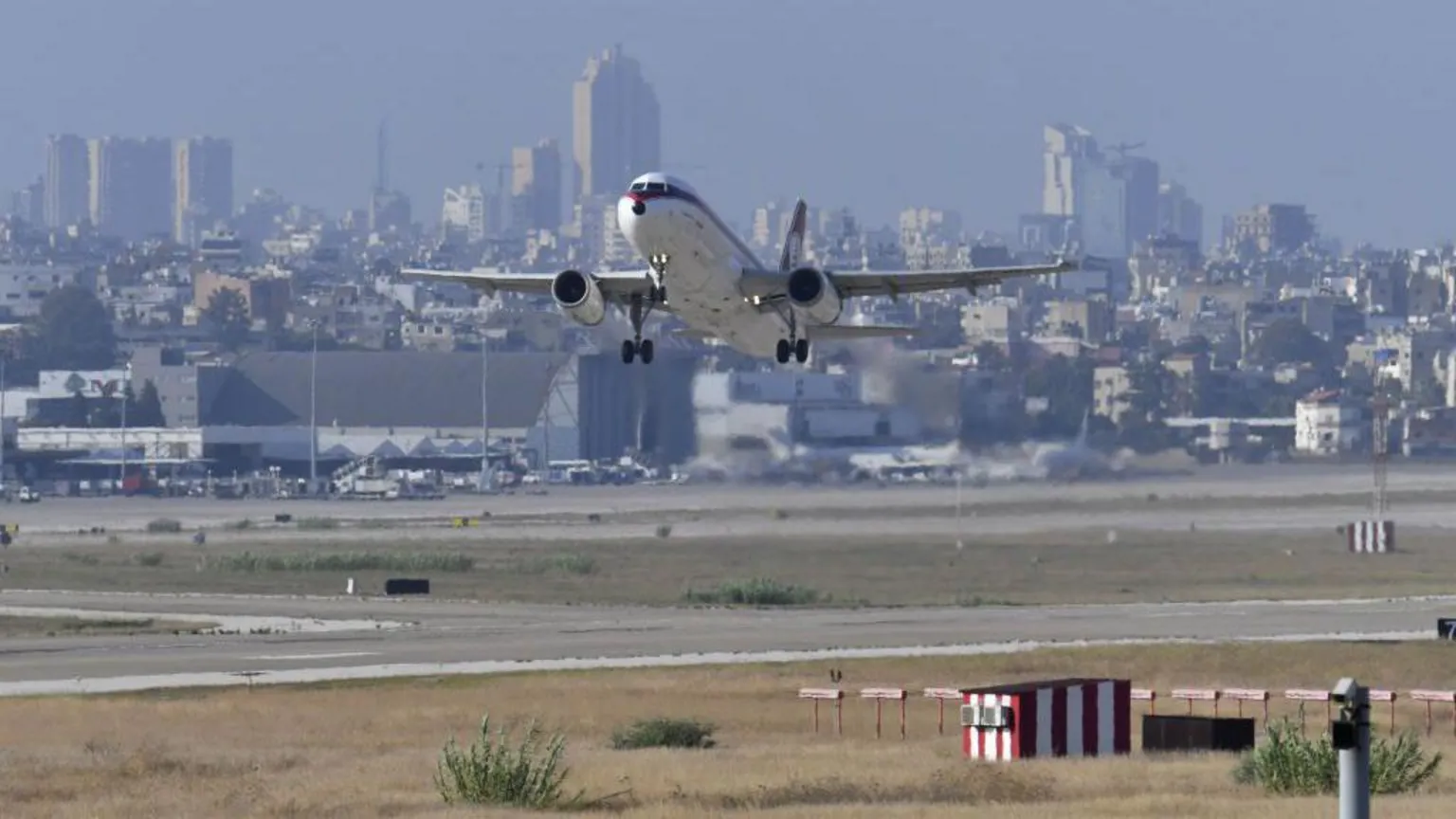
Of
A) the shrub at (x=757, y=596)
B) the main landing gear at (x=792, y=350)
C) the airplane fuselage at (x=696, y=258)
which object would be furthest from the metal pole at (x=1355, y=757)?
the shrub at (x=757, y=596)

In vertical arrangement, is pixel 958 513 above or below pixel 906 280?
below

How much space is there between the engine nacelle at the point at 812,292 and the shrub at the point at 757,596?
962 inches

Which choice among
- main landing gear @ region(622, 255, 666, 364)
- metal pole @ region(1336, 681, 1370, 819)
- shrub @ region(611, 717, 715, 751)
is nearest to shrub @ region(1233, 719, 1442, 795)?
shrub @ region(611, 717, 715, 751)

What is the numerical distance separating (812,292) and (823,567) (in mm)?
44284

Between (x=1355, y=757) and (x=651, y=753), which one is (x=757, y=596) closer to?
(x=651, y=753)

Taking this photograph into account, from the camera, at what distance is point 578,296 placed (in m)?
71.4

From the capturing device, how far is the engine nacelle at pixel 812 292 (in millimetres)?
72000

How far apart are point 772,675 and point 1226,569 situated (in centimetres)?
5384

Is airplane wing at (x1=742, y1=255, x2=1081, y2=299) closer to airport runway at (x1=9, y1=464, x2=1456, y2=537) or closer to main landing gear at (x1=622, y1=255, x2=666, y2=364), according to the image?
main landing gear at (x1=622, y1=255, x2=666, y2=364)

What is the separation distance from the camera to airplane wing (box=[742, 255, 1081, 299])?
72.9 metres

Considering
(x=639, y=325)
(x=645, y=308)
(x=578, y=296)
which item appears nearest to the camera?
(x=578, y=296)

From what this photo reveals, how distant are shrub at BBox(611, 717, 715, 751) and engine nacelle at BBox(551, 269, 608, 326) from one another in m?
23.7

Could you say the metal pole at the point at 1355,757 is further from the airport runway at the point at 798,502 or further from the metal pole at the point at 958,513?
the airport runway at the point at 798,502

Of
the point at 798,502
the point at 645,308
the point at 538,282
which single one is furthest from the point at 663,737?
the point at 798,502
